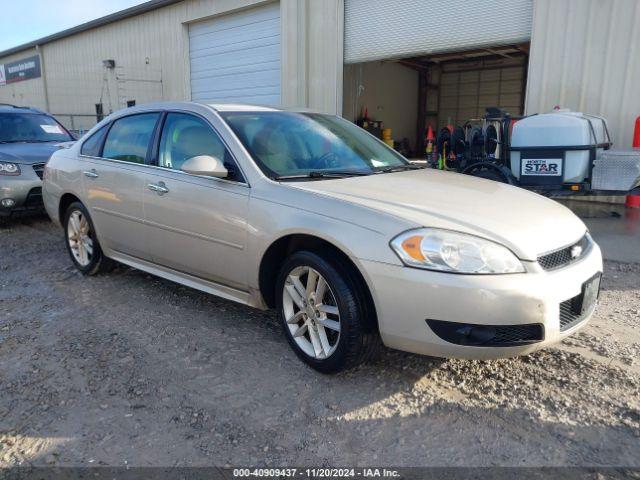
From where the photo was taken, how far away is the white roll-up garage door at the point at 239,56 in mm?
12336

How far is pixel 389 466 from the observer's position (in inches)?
87.4

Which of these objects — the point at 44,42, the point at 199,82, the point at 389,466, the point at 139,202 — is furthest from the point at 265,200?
the point at 44,42

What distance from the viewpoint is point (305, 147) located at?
363 cm

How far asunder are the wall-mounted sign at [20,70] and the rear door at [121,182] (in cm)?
2031

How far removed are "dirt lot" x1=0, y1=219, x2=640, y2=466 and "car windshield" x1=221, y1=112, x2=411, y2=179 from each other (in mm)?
1170

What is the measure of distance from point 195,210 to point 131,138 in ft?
4.03

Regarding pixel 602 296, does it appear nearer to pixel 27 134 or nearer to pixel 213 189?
pixel 213 189

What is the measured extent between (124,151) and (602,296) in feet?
13.6

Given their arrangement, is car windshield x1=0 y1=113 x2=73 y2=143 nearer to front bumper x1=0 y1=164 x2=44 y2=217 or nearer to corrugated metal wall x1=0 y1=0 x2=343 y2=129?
front bumper x1=0 y1=164 x2=44 y2=217

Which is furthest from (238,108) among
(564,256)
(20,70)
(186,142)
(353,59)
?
(20,70)

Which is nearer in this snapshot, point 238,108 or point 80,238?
point 238,108

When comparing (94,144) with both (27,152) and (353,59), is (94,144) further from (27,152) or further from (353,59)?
(353,59)

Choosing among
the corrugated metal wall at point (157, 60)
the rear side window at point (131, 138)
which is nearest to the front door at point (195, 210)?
the rear side window at point (131, 138)

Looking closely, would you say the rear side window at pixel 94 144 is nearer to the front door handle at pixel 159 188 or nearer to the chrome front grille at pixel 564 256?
the front door handle at pixel 159 188
